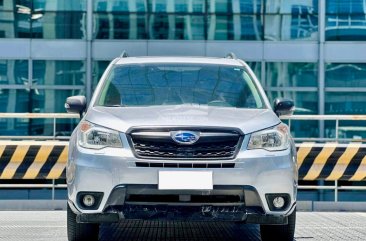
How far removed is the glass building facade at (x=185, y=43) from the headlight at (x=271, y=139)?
1706 centimetres

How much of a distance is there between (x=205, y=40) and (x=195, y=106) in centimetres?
Result: 1678

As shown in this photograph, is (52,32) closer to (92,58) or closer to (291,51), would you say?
Result: (92,58)

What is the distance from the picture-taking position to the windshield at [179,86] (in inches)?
274

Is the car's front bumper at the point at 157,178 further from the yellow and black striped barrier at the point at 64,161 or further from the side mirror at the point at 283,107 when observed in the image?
the yellow and black striped barrier at the point at 64,161

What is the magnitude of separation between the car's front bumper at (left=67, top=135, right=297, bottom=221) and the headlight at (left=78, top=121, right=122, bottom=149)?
6 centimetres

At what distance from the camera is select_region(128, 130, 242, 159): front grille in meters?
6.00

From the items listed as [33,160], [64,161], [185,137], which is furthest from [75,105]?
[33,160]

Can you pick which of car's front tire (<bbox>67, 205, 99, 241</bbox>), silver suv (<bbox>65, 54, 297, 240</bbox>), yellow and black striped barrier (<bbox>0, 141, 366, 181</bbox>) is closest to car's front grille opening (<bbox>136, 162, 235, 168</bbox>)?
silver suv (<bbox>65, 54, 297, 240</bbox>)

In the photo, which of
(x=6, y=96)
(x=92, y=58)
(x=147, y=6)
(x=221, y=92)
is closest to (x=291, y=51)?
(x=147, y=6)

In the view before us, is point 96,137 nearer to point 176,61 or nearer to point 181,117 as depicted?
point 181,117

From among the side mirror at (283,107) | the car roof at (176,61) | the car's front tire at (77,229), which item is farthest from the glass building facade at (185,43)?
the car's front tire at (77,229)

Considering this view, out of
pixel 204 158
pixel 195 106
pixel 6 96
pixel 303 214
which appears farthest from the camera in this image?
pixel 6 96

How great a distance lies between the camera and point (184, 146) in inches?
237

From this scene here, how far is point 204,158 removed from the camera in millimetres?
6000
